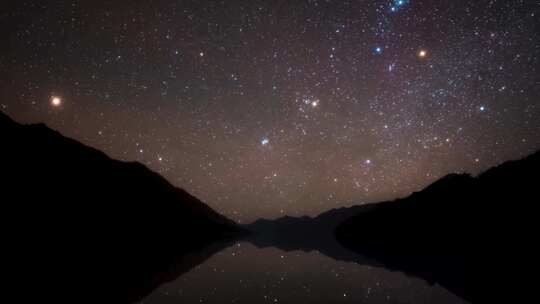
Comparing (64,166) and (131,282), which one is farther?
(64,166)

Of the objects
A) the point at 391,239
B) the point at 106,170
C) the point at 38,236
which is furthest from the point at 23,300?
the point at 106,170

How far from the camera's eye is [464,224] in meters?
61.4

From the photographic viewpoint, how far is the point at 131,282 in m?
16.6

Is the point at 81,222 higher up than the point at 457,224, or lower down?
higher up

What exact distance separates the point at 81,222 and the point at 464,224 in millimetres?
71720

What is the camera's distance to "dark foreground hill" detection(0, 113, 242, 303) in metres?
15.9

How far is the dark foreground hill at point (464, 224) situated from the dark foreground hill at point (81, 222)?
18625 millimetres

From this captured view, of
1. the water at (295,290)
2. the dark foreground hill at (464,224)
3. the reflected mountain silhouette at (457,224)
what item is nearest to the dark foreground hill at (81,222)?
the water at (295,290)

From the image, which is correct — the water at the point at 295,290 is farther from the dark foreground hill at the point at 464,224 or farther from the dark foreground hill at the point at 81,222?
the dark foreground hill at the point at 464,224

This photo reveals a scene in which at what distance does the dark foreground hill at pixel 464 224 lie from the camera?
35.4m

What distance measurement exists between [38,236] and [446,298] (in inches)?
2088

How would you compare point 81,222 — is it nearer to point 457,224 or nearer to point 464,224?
point 457,224

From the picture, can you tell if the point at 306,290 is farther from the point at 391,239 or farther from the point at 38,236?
the point at 391,239

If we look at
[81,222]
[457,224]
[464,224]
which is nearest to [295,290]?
[464,224]
